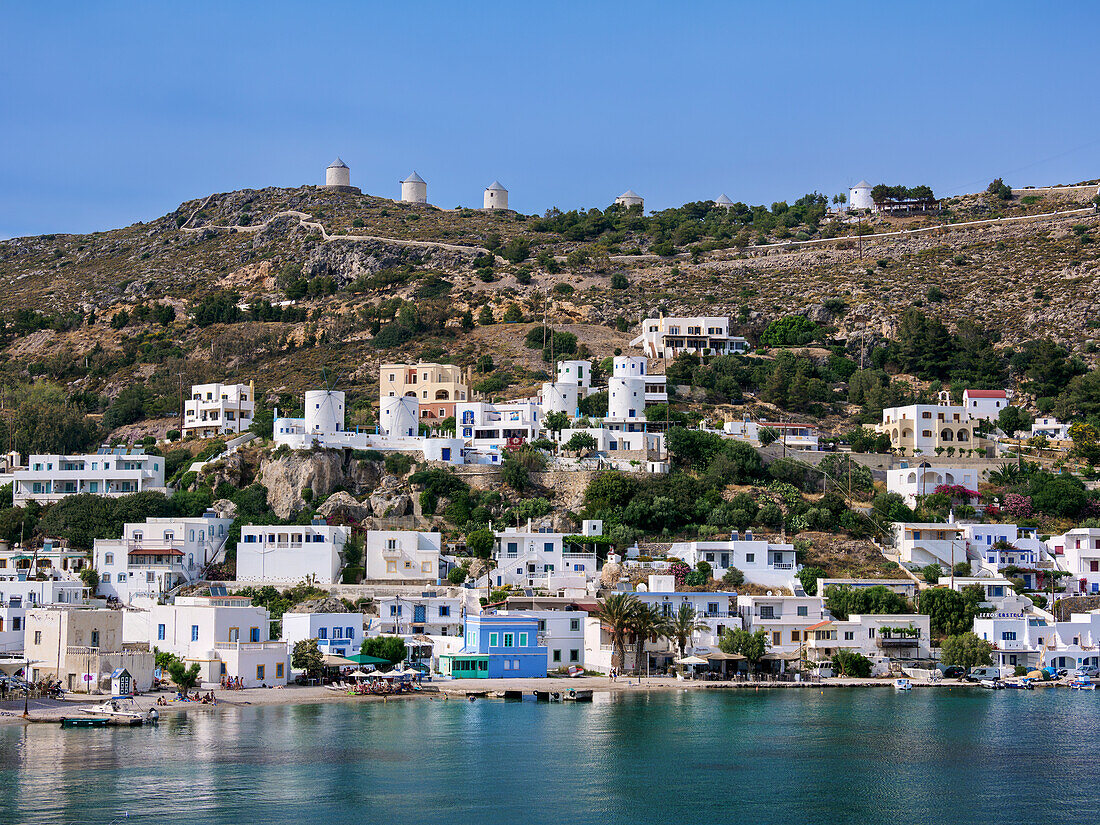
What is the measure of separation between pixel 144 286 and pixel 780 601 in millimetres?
86623

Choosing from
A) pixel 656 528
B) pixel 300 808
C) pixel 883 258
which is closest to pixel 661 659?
pixel 656 528

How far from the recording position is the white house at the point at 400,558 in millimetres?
66562

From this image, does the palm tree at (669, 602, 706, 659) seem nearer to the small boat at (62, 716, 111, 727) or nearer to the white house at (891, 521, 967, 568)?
the white house at (891, 521, 967, 568)

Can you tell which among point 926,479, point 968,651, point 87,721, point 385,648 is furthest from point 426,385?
point 87,721

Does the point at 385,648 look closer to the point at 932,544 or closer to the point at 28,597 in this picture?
the point at 28,597

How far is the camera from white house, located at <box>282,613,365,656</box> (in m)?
57.7

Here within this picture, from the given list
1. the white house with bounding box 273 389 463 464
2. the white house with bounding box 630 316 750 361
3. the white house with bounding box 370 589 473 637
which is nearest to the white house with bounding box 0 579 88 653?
the white house with bounding box 370 589 473 637

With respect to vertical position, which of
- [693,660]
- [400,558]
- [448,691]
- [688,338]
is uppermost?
[688,338]

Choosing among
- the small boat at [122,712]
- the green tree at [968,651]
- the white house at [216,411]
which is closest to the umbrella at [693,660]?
the green tree at [968,651]

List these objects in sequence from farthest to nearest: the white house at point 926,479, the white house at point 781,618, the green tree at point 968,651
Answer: the white house at point 926,479
the white house at point 781,618
the green tree at point 968,651

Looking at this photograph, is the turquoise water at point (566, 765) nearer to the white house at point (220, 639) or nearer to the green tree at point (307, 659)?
the white house at point (220, 639)

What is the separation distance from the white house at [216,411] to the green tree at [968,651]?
4588cm

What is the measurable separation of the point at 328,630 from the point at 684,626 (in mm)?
14917

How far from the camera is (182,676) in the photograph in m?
50.5
